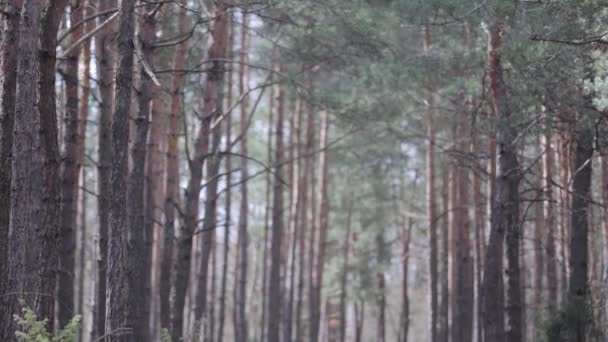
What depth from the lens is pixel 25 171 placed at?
9164mm

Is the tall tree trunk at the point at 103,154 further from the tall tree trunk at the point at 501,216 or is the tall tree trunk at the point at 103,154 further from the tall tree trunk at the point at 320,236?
the tall tree trunk at the point at 320,236

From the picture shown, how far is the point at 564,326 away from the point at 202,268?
797 cm

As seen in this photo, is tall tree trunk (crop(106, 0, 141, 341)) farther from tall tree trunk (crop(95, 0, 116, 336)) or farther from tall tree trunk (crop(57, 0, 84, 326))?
tall tree trunk (crop(95, 0, 116, 336))

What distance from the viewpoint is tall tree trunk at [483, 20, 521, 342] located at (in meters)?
13.7

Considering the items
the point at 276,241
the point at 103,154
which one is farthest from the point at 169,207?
the point at 276,241

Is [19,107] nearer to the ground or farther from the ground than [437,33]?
nearer to the ground

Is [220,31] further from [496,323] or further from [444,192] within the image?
[444,192]

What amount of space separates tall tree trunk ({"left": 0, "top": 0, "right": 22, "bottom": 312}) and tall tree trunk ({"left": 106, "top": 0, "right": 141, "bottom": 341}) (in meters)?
1.39

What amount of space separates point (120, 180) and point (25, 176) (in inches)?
39.7

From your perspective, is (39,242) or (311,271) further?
(311,271)

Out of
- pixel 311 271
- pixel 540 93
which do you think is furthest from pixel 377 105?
pixel 311 271

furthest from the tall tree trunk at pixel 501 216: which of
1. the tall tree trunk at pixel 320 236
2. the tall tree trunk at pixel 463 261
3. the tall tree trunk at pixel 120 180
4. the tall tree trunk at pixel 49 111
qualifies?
the tall tree trunk at pixel 320 236

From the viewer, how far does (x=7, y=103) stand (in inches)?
400

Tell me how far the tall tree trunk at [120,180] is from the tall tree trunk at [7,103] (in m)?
1.39
